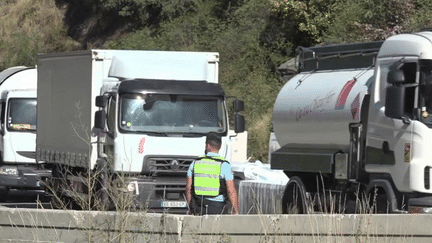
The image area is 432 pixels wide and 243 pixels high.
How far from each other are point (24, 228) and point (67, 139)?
10.0m

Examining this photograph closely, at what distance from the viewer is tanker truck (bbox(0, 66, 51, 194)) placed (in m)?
23.7

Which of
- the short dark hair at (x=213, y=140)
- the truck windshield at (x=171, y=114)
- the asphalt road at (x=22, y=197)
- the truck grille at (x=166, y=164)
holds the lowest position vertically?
the asphalt road at (x=22, y=197)

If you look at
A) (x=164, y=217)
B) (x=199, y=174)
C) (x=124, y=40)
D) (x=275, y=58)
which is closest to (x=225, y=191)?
(x=199, y=174)

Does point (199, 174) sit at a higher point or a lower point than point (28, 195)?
higher

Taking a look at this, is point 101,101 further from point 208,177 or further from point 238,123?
point 208,177

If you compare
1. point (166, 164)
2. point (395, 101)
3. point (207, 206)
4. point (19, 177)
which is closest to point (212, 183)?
point (207, 206)

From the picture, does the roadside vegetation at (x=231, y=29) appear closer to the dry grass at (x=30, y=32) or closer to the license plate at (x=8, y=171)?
the dry grass at (x=30, y=32)

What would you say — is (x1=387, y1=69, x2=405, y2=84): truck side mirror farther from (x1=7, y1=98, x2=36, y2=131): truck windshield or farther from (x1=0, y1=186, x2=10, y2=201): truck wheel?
(x1=0, y1=186, x2=10, y2=201): truck wheel

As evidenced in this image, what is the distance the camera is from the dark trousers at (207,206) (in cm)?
1139

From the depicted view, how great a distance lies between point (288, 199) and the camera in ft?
53.3

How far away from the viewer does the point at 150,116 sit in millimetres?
17203

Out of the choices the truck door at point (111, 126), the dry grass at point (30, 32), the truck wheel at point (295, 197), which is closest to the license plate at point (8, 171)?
the truck door at point (111, 126)

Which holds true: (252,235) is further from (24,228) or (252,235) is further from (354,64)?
(354,64)

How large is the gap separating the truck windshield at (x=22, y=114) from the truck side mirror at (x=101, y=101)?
23.8 feet
